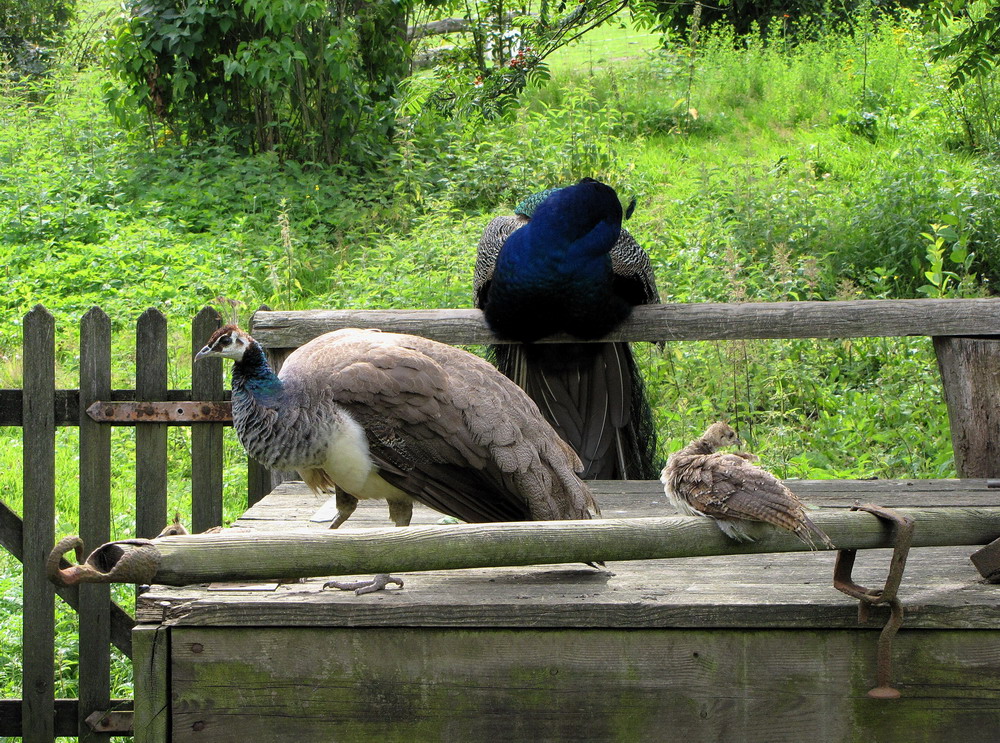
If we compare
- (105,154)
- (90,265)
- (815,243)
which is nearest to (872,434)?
(815,243)

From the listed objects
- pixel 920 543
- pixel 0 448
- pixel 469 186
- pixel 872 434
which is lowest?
pixel 0 448

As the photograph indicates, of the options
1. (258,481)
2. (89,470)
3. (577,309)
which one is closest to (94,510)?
(89,470)

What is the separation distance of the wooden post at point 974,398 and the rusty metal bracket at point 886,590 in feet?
5.47

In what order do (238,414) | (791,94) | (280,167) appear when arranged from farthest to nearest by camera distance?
(791,94), (280,167), (238,414)

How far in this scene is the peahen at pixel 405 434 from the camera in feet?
9.07

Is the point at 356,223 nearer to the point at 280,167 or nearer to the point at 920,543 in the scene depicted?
the point at 280,167

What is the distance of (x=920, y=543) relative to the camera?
89.4 inches

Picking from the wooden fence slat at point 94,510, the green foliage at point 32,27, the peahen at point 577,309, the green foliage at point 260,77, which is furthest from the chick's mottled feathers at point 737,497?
the green foliage at point 32,27

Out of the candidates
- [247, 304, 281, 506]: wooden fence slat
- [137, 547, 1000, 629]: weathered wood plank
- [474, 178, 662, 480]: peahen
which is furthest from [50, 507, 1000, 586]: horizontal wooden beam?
[247, 304, 281, 506]: wooden fence slat

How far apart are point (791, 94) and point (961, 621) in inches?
331

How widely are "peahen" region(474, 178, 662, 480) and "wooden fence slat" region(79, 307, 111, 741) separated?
1349 mm

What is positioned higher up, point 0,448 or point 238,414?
point 238,414

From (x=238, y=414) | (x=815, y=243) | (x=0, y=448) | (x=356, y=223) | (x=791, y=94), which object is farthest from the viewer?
(x=791, y=94)

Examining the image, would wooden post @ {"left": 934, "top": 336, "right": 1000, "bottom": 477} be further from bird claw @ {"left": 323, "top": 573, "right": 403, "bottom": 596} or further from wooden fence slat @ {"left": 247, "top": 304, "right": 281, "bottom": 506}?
wooden fence slat @ {"left": 247, "top": 304, "right": 281, "bottom": 506}
